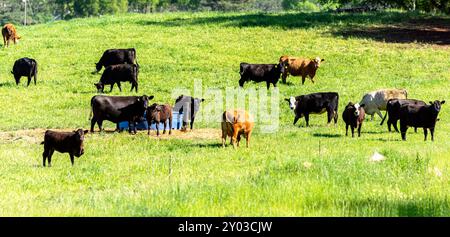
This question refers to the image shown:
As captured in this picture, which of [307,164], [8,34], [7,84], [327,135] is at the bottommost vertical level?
[327,135]

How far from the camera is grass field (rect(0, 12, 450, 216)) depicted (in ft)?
33.9

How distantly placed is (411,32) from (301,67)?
61.5 feet

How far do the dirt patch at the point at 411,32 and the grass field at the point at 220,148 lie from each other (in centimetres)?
36

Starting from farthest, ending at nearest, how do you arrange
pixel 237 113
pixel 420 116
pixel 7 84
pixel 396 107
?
pixel 7 84
pixel 396 107
pixel 420 116
pixel 237 113

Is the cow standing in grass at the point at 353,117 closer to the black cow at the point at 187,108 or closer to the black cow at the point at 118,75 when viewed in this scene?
the black cow at the point at 187,108

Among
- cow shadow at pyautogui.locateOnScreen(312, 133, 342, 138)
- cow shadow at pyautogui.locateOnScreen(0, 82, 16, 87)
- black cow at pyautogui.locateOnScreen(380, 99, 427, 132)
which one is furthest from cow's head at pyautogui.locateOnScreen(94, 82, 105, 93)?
black cow at pyautogui.locateOnScreen(380, 99, 427, 132)

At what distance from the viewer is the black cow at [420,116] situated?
20.3 meters

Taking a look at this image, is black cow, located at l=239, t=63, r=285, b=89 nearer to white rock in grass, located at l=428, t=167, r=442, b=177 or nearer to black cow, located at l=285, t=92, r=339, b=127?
black cow, located at l=285, t=92, r=339, b=127

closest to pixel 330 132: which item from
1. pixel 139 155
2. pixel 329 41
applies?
pixel 139 155

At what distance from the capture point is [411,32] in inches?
1951

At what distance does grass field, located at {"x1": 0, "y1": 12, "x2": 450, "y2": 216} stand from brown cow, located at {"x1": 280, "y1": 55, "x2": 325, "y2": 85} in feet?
2.08

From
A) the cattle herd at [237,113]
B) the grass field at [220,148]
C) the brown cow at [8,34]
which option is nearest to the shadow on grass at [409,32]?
the grass field at [220,148]

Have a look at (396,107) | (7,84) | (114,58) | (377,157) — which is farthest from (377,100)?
(7,84)

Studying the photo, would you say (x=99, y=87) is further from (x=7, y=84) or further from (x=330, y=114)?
(x=330, y=114)
